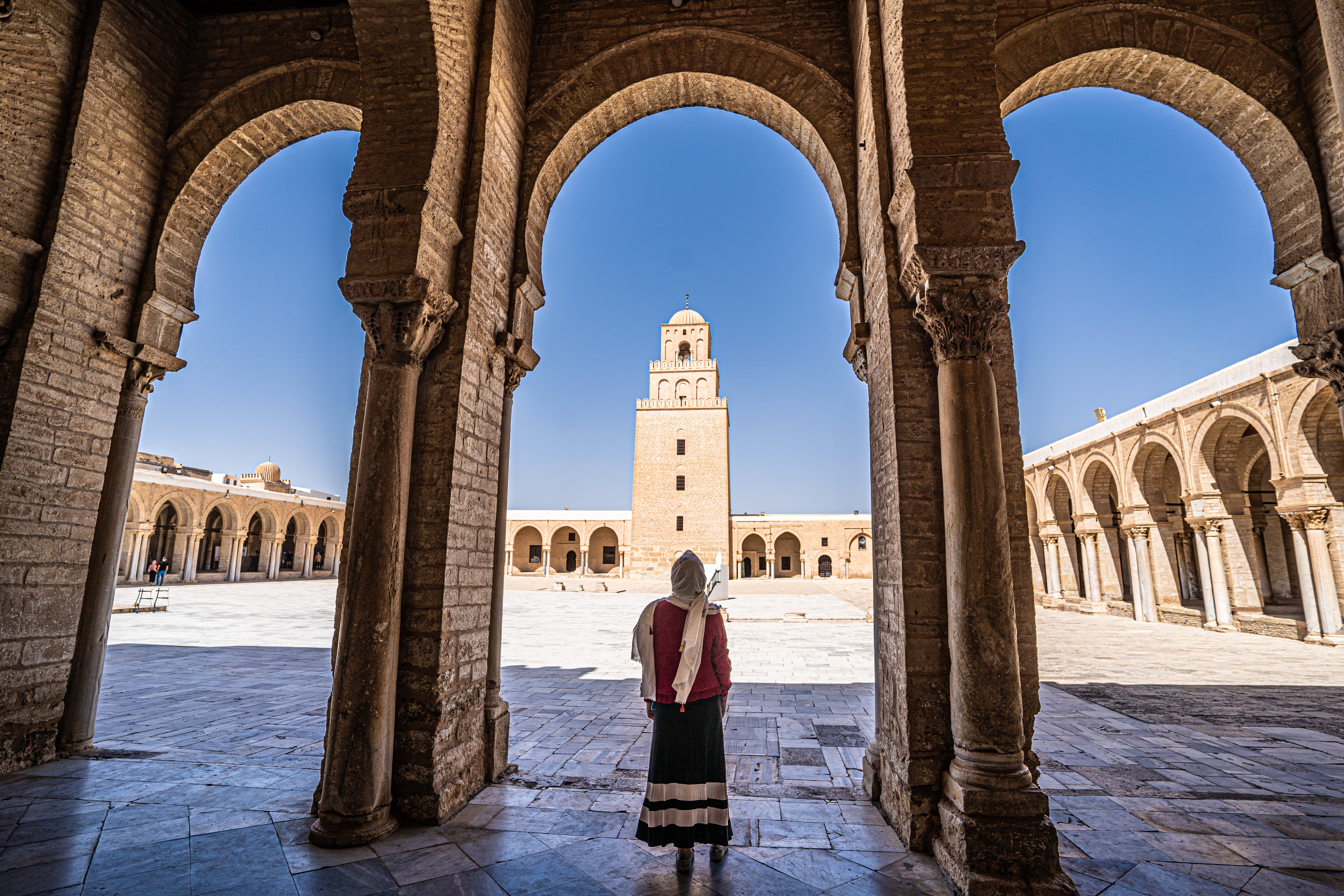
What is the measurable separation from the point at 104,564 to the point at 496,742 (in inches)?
Result: 137

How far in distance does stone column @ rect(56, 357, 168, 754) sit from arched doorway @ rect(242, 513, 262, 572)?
105ft

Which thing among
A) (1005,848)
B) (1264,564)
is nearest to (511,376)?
(1005,848)

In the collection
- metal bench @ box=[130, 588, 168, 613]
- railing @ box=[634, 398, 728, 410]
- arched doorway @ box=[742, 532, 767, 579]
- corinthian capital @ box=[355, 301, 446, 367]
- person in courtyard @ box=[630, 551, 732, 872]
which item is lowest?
metal bench @ box=[130, 588, 168, 613]

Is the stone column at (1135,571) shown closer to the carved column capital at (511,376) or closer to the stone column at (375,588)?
the carved column capital at (511,376)

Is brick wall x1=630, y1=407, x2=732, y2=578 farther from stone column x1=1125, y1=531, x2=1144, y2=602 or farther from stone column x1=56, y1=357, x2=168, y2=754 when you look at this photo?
stone column x1=56, y1=357, x2=168, y2=754

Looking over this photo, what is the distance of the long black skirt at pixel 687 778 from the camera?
10.2ft

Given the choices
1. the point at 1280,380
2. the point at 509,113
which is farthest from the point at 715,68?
the point at 1280,380

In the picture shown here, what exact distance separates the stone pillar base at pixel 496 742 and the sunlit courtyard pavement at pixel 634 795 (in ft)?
0.77

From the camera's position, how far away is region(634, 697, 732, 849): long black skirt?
122 inches

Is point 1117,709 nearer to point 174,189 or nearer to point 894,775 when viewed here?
point 894,775

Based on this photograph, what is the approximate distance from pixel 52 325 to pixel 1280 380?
18.0m

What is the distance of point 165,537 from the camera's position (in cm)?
2952

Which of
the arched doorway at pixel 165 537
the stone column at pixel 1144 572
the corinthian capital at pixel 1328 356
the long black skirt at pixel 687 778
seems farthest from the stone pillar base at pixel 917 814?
the arched doorway at pixel 165 537

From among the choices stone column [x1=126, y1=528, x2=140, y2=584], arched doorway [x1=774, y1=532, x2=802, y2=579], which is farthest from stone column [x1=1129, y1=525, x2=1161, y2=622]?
stone column [x1=126, y1=528, x2=140, y2=584]
